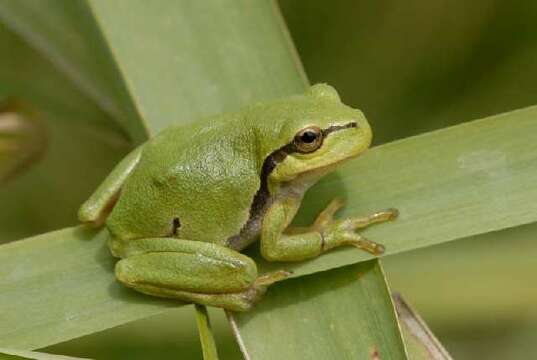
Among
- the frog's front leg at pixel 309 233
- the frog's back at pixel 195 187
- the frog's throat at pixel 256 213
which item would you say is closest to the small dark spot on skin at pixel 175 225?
the frog's back at pixel 195 187

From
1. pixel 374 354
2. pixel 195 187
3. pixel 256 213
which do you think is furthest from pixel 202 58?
pixel 374 354

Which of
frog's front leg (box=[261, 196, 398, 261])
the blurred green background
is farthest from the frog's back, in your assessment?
the blurred green background

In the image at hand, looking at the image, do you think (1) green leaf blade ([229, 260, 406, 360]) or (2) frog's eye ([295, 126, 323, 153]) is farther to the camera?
(2) frog's eye ([295, 126, 323, 153])

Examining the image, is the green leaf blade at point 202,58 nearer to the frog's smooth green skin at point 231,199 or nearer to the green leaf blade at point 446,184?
the frog's smooth green skin at point 231,199

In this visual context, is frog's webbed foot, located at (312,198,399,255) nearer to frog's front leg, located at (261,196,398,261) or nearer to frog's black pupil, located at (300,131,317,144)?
frog's front leg, located at (261,196,398,261)

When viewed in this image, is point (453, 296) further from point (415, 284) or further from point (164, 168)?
point (164, 168)

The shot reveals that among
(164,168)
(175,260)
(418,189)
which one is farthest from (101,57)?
→ (418,189)
